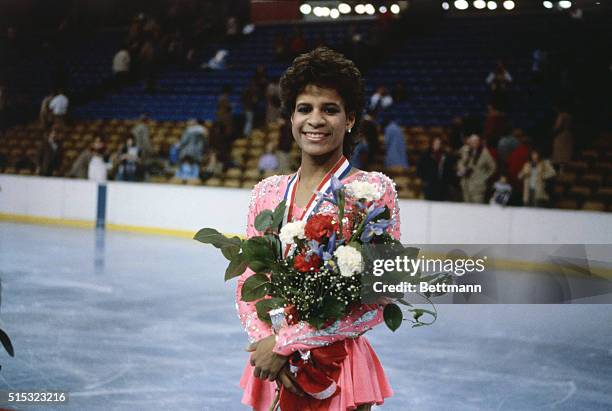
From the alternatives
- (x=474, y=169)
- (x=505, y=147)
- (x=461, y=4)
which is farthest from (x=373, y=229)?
(x=461, y=4)

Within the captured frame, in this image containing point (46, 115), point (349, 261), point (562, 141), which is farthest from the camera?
point (46, 115)

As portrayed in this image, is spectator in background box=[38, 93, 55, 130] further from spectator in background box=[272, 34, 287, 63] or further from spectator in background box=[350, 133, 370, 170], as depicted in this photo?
spectator in background box=[350, 133, 370, 170]

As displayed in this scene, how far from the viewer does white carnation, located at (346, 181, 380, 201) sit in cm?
208

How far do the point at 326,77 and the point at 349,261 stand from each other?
0.56 m

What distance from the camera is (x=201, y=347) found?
6027 millimetres

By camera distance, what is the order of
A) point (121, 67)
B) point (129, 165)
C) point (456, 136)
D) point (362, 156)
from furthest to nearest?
point (121, 67), point (129, 165), point (362, 156), point (456, 136)

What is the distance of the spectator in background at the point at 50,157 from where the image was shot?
50.5 feet

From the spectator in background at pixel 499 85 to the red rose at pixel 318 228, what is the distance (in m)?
11.8

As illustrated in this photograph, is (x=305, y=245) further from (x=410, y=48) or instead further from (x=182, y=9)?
(x=182, y=9)

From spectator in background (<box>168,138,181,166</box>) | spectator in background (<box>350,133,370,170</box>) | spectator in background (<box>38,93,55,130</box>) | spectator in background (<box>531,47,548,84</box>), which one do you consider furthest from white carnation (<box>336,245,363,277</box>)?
spectator in background (<box>38,93,55,130</box>)

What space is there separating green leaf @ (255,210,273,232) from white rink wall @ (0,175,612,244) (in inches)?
342

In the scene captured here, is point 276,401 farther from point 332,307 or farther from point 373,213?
point 373,213

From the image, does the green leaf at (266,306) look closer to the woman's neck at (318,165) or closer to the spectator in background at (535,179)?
the woman's neck at (318,165)

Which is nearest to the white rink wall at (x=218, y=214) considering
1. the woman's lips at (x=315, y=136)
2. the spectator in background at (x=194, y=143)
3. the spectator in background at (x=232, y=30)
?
the spectator in background at (x=194, y=143)
